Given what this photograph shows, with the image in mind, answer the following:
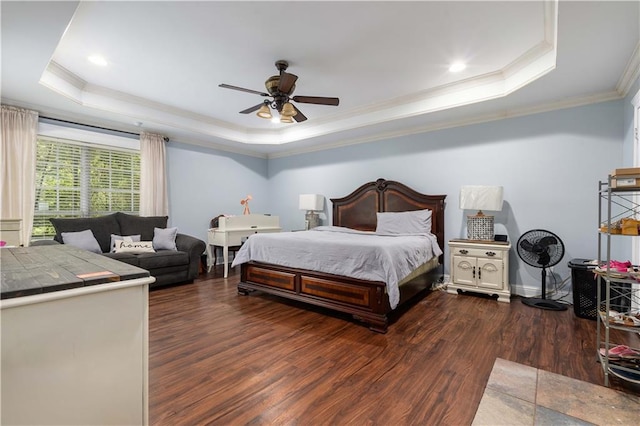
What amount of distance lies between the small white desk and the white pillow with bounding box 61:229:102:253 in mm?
1621

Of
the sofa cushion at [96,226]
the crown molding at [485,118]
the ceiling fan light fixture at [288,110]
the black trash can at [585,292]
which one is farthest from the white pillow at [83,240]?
the black trash can at [585,292]

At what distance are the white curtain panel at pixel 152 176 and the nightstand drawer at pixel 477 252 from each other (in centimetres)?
460

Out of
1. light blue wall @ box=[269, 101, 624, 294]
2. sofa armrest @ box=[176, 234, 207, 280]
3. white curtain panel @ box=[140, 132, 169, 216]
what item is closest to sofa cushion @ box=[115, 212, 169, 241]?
white curtain panel @ box=[140, 132, 169, 216]

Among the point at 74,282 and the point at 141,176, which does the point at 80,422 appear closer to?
the point at 74,282

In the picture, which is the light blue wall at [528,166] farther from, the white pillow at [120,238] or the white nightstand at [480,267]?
the white pillow at [120,238]

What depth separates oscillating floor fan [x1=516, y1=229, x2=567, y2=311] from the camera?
10.8ft

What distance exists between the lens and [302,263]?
329 centimetres

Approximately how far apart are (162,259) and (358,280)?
9.29 ft

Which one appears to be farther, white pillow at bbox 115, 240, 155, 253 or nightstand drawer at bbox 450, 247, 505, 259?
white pillow at bbox 115, 240, 155, 253

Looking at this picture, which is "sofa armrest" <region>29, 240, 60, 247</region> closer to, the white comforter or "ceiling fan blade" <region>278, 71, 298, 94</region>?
the white comforter

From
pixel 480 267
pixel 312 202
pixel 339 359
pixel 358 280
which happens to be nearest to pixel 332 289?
pixel 358 280

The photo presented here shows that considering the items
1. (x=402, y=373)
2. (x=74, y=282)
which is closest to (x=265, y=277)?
(x=402, y=373)

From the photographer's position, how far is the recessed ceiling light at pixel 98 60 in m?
2.99

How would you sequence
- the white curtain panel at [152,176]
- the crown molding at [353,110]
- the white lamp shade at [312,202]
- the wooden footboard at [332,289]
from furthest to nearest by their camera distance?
the white lamp shade at [312,202] → the white curtain panel at [152,176] → the crown molding at [353,110] → the wooden footboard at [332,289]
